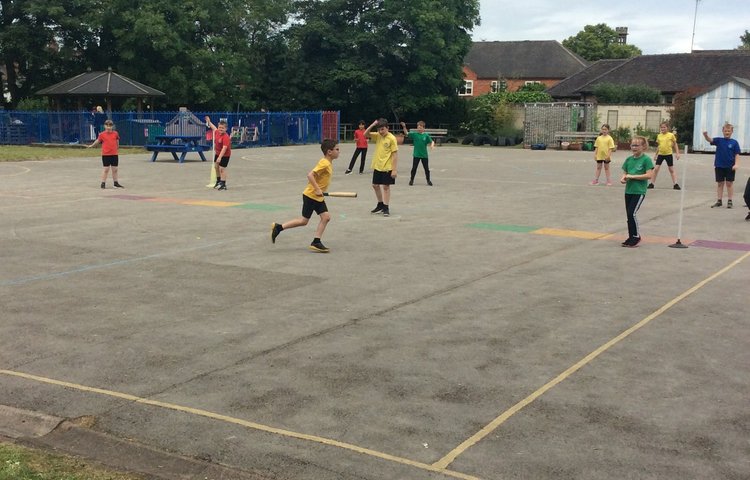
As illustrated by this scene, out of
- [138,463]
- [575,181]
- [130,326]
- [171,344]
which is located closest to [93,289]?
[130,326]

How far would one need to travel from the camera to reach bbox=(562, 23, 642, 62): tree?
10556cm

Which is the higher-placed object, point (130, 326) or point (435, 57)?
point (435, 57)

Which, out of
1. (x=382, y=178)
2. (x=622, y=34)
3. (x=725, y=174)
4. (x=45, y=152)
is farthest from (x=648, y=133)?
(x=622, y=34)

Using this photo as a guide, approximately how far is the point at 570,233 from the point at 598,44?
326 ft

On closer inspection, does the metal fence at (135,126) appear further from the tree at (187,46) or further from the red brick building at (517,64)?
the red brick building at (517,64)

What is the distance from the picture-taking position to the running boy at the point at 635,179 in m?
12.0

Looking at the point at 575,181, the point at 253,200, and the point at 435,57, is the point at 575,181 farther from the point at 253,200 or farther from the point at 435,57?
the point at 435,57

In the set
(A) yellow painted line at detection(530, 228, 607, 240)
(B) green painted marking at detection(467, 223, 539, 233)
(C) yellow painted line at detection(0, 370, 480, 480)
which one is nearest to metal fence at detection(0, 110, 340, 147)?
(B) green painted marking at detection(467, 223, 539, 233)

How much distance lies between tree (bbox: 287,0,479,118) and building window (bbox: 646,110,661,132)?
16.2 m

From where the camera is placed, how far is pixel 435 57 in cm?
6041

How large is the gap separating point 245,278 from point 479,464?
551 centimetres

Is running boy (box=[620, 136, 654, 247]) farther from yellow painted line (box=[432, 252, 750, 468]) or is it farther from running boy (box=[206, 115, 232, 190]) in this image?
running boy (box=[206, 115, 232, 190])

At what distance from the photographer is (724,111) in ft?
146

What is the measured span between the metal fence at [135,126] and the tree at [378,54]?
15.5 m
